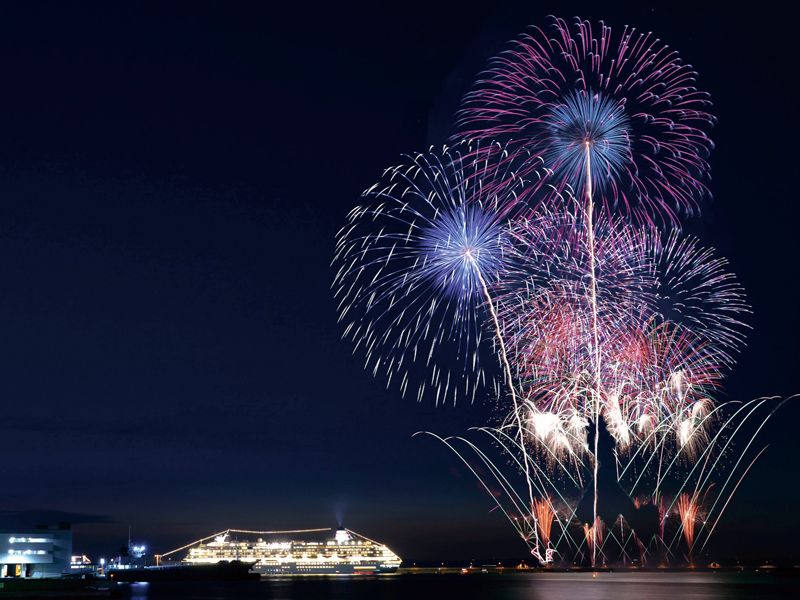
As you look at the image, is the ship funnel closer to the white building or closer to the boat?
the boat

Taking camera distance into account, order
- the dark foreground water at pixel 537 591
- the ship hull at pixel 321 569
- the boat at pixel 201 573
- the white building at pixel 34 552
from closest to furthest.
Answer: the dark foreground water at pixel 537 591 → the white building at pixel 34 552 → the boat at pixel 201 573 → the ship hull at pixel 321 569

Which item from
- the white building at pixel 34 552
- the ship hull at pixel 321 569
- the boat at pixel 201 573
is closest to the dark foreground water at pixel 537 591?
the white building at pixel 34 552

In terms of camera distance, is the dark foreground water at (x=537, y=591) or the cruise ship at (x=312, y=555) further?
the cruise ship at (x=312, y=555)

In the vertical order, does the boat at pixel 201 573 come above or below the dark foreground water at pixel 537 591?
above

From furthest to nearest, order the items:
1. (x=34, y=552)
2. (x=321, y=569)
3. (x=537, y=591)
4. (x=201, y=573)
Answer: (x=321, y=569), (x=201, y=573), (x=34, y=552), (x=537, y=591)

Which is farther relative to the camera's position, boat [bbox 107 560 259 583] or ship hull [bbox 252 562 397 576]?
ship hull [bbox 252 562 397 576]

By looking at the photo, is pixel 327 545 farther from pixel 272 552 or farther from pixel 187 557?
pixel 187 557

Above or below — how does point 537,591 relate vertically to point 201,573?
below

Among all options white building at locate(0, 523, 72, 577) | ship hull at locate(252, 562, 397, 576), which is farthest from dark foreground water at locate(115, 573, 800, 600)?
ship hull at locate(252, 562, 397, 576)

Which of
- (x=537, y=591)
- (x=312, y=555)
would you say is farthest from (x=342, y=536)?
(x=537, y=591)

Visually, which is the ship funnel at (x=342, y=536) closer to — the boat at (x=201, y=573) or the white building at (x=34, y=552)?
the boat at (x=201, y=573)

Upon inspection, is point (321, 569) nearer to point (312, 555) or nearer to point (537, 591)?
point (312, 555)
